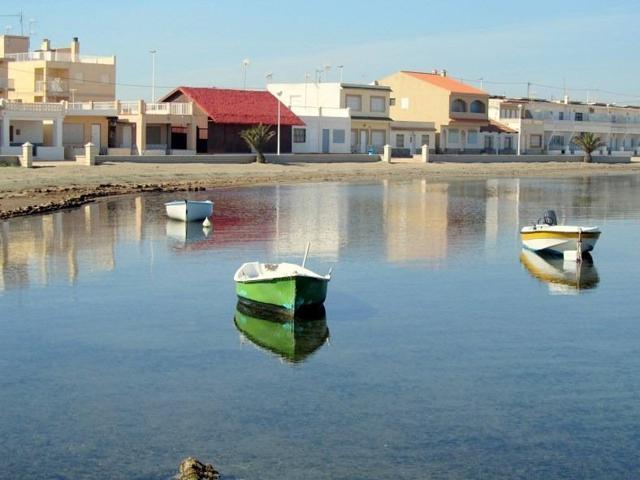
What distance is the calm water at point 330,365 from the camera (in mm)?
15039

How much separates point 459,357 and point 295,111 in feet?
250

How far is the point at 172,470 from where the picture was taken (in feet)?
46.6

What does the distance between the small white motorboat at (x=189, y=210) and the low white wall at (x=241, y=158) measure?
82.3ft

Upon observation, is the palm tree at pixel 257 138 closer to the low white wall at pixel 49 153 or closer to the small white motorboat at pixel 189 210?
the low white wall at pixel 49 153

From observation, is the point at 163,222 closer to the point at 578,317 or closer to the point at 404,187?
the point at 578,317

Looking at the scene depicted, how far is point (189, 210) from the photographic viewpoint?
44812 mm

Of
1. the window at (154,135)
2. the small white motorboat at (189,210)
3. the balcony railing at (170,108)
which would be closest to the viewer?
the small white motorboat at (189,210)

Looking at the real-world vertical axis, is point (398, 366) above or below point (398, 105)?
below

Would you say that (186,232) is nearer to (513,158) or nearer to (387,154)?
(387,154)

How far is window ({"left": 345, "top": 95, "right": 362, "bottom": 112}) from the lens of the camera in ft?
330

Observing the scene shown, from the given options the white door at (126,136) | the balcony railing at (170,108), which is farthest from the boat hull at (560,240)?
the balcony railing at (170,108)

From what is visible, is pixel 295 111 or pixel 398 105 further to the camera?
pixel 398 105

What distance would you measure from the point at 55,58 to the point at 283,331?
230ft

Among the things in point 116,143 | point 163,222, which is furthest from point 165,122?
point 163,222
